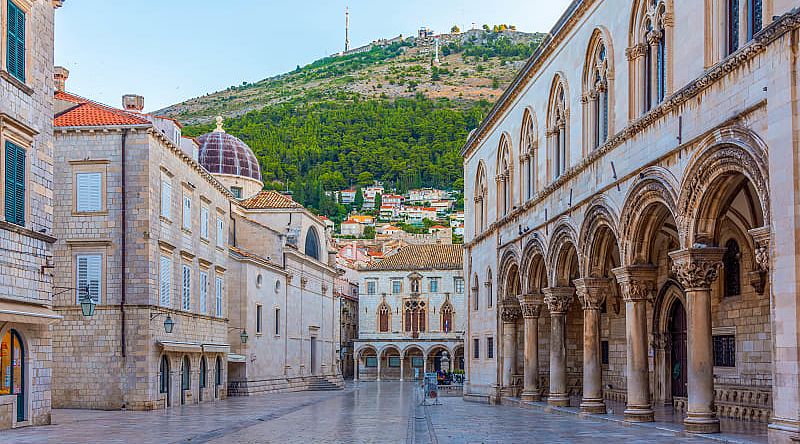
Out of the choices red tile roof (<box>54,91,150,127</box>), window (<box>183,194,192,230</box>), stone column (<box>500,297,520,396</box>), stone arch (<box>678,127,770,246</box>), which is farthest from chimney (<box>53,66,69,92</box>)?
stone arch (<box>678,127,770,246</box>)

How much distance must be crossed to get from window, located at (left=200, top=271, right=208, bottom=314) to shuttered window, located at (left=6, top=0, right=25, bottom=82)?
18.3 metres

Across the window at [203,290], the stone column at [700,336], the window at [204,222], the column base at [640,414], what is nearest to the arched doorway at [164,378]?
the window at [203,290]

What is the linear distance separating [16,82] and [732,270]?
58.0ft

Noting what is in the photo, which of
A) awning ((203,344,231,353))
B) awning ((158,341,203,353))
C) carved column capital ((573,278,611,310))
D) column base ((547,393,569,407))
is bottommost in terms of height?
column base ((547,393,569,407))

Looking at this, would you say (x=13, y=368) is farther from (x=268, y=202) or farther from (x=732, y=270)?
(x=268, y=202)

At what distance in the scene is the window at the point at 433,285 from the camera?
91.1m

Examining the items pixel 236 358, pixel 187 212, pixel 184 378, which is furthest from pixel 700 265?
pixel 236 358

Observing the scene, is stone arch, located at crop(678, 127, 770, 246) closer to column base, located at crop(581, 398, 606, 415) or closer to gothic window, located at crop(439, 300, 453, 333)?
column base, located at crop(581, 398, 606, 415)

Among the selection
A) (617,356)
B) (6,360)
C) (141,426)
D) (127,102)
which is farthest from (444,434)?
(127,102)

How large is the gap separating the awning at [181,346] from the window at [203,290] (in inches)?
94.2

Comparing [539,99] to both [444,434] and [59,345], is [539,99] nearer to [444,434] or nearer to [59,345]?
[444,434]

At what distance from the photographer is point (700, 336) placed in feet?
60.9

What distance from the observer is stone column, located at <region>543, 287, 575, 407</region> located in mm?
29422

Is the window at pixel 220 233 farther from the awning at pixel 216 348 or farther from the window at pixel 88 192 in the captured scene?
the window at pixel 88 192
